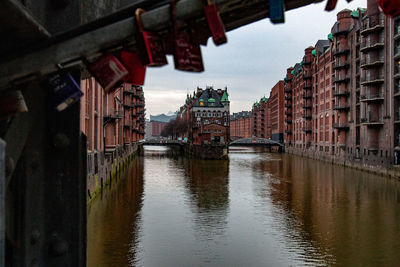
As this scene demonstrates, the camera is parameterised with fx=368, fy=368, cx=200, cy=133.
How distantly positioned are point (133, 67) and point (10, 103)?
1.09 m

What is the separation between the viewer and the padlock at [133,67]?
3330 mm

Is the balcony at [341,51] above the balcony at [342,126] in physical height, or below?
above

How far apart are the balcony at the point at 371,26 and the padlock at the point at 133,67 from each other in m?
44.6

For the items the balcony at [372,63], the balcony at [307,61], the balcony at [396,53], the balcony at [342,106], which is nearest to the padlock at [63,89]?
the balcony at [396,53]

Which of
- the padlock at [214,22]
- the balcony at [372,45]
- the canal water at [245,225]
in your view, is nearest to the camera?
the padlock at [214,22]

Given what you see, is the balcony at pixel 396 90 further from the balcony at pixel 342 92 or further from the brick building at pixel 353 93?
the balcony at pixel 342 92

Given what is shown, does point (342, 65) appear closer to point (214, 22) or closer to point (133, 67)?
point (133, 67)

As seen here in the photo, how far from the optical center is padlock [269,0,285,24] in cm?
289

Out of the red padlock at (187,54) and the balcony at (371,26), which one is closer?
the red padlock at (187,54)

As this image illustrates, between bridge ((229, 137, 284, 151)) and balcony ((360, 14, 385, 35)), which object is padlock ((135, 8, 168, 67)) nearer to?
balcony ((360, 14, 385, 35))

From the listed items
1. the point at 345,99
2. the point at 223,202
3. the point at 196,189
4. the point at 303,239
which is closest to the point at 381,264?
the point at 303,239

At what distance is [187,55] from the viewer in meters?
3.20

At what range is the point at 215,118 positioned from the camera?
301ft

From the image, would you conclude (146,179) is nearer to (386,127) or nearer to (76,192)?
(386,127)
